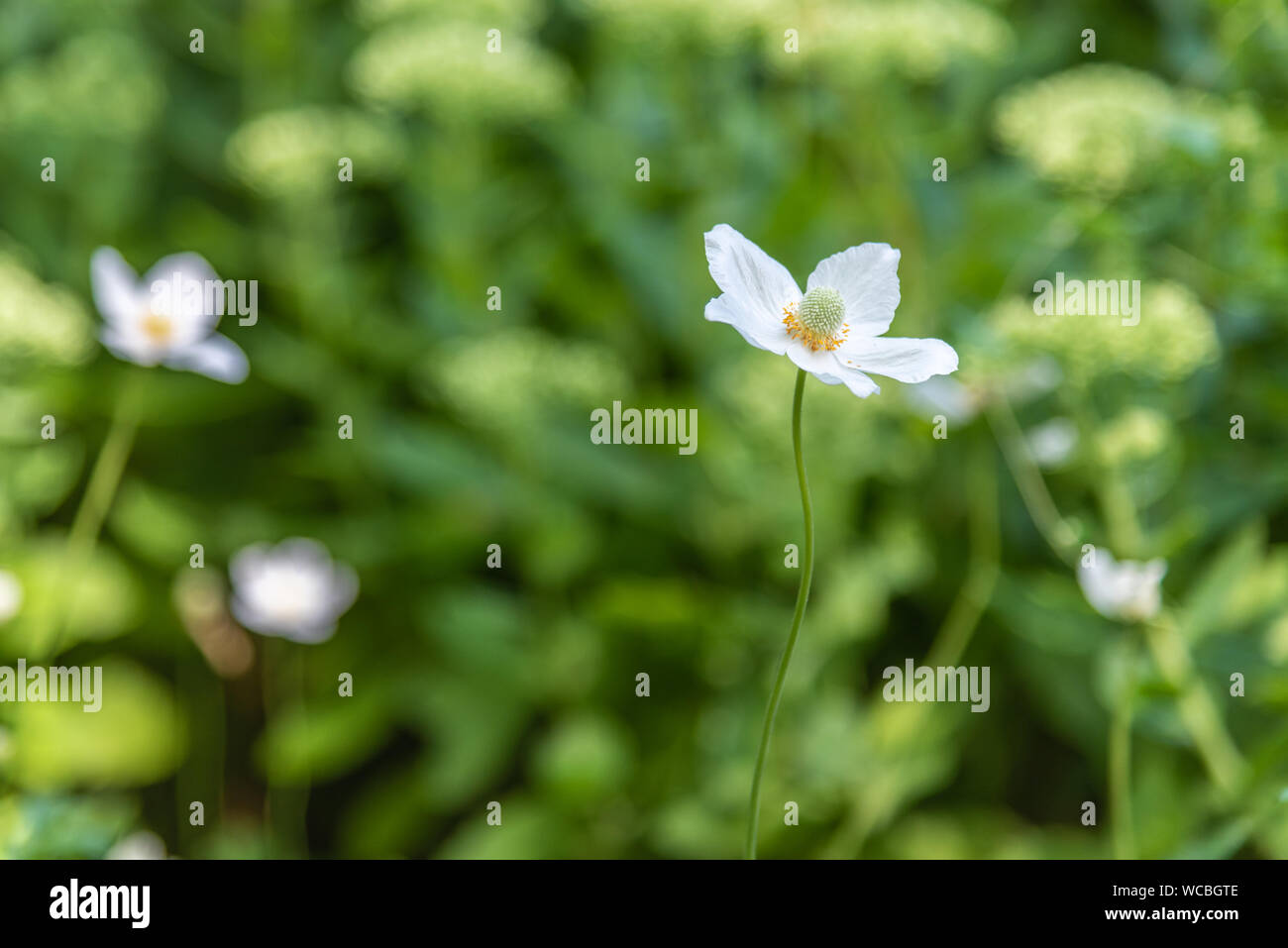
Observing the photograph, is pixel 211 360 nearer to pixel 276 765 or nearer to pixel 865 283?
pixel 865 283

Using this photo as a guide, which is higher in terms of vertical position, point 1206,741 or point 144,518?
point 144,518

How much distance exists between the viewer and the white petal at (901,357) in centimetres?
45

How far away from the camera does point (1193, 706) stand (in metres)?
0.82

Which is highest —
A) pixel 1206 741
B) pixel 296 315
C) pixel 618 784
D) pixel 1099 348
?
pixel 296 315

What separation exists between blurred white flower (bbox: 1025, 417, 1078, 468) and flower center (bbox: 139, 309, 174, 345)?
0.72m

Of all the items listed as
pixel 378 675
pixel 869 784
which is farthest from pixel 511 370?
pixel 869 784

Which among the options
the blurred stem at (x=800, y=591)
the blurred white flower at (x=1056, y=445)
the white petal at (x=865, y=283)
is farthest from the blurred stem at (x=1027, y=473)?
the blurred stem at (x=800, y=591)

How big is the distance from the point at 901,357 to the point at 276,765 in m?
1.01

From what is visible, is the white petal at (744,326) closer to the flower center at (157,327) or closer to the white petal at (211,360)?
the white petal at (211,360)

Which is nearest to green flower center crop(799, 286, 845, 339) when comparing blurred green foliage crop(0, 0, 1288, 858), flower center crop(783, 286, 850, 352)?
flower center crop(783, 286, 850, 352)

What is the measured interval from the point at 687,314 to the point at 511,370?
25 cm

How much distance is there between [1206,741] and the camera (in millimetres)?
811

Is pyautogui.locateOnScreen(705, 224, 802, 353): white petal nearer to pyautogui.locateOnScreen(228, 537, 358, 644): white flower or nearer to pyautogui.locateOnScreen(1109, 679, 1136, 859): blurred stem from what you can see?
pyautogui.locateOnScreen(1109, 679, 1136, 859): blurred stem
